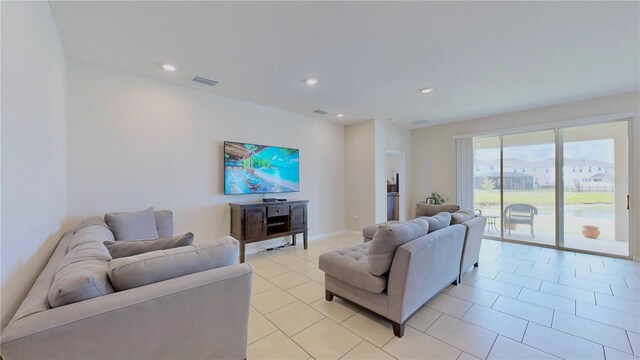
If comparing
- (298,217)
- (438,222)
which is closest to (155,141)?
(298,217)

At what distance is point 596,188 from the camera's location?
4.19 m

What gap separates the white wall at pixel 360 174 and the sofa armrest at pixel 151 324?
13.4 feet

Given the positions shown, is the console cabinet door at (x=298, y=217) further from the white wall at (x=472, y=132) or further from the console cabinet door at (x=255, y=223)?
the white wall at (x=472, y=132)

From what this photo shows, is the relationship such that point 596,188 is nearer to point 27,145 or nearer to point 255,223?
point 255,223

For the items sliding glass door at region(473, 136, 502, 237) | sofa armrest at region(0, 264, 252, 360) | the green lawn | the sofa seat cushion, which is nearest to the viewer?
sofa armrest at region(0, 264, 252, 360)

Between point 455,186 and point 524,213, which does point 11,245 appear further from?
point 524,213

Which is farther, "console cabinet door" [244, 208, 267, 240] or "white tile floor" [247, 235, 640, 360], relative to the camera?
"console cabinet door" [244, 208, 267, 240]

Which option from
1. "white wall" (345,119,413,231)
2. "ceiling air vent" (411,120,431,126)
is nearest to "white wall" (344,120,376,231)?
"white wall" (345,119,413,231)

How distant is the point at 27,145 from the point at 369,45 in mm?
2666

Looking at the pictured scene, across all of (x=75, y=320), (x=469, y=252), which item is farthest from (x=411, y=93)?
(x=75, y=320)

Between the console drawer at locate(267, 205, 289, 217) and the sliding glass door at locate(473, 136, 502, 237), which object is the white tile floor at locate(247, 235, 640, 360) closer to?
the console drawer at locate(267, 205, 289, 217)

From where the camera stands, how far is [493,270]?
11.1 feet

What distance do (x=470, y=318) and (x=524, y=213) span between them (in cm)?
381

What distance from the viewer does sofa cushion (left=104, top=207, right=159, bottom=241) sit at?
8.14 feet
